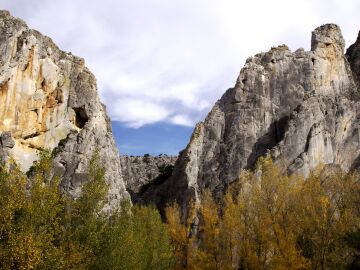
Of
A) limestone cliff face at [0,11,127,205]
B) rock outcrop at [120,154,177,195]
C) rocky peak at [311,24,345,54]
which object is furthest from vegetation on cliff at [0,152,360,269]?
rock outcrop at [120,154,177,195]

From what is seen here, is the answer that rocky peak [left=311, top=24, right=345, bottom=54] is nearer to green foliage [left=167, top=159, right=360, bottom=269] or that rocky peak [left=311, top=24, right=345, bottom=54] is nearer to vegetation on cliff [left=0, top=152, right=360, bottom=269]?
vegetation on cliff [left=0, top=152, right=360, bottom=269]

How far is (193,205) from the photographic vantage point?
5997cm

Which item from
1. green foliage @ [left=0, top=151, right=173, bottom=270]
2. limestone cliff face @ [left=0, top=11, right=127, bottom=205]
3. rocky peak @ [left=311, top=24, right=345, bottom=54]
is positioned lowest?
green foliage @ [left=0, top=151, right=173, bottom=270]

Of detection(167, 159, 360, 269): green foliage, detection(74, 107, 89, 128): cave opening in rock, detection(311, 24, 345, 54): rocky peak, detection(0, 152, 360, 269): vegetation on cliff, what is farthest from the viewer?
→ detection(311, 24, 345, 54): rocky peak

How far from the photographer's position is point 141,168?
96.8 m

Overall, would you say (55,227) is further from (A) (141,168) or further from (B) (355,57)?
(A) (141,168)

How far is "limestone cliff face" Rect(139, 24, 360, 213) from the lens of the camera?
6488cm

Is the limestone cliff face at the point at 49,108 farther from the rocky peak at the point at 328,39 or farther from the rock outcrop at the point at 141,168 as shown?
the rocky peak at the point at 328,39

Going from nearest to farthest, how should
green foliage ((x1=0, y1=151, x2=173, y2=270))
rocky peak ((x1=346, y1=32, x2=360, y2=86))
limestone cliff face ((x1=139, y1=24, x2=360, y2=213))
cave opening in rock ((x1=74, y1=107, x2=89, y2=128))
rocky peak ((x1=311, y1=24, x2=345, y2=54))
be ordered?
green foliage ((x1=0, y1=151, x2=173, y2=270))
cave opening in rock ((x1=74, y1=107, x2=89, y2=128))
limestone cliff face ((x1=139, y1=24, x2=360, y2=213))
rocky peak ((x1=311, y1=24, x2=345, y2=54))
rocky peak ((x1=346, y1=32, x2=360, y2=86))

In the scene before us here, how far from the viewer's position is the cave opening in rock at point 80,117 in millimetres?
63678

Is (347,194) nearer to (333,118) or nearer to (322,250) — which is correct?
(322,250)

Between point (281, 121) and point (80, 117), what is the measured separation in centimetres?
2920

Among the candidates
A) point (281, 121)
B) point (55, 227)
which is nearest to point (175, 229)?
point (281, 121)

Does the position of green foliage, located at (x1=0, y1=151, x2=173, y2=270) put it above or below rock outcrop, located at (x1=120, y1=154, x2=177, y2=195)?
below
